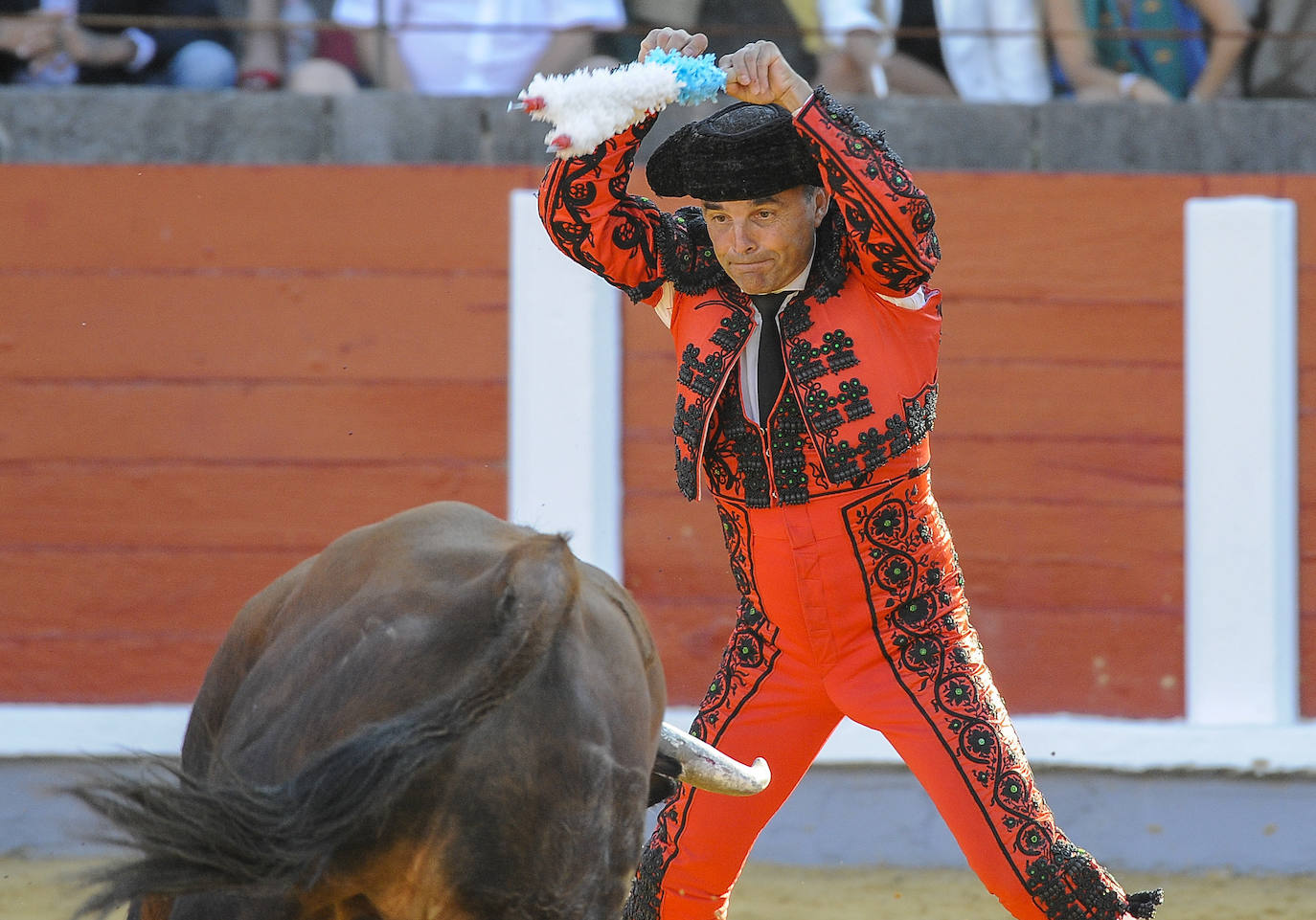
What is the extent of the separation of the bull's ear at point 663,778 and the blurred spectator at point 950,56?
9.80ft

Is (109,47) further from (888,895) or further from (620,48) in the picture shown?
(888,895)

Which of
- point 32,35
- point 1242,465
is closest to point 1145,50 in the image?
point 1242,465

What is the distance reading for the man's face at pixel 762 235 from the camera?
89.9 inches

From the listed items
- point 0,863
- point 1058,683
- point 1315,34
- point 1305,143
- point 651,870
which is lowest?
point 0,863

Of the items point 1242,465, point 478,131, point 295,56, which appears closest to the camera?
point 1242,465

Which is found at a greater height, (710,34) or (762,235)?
(762,235)

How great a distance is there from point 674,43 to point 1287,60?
3005 mm

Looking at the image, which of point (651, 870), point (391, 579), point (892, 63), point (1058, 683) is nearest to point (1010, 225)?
point (892, 63)

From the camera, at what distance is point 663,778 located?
1.99 m

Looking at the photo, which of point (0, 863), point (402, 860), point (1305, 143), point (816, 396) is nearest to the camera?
point (402, 860)

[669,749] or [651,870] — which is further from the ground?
[669,749]

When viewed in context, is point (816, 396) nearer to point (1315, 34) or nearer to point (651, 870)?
point (651, 870)

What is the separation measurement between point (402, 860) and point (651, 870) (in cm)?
105

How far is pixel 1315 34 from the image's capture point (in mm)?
4328
